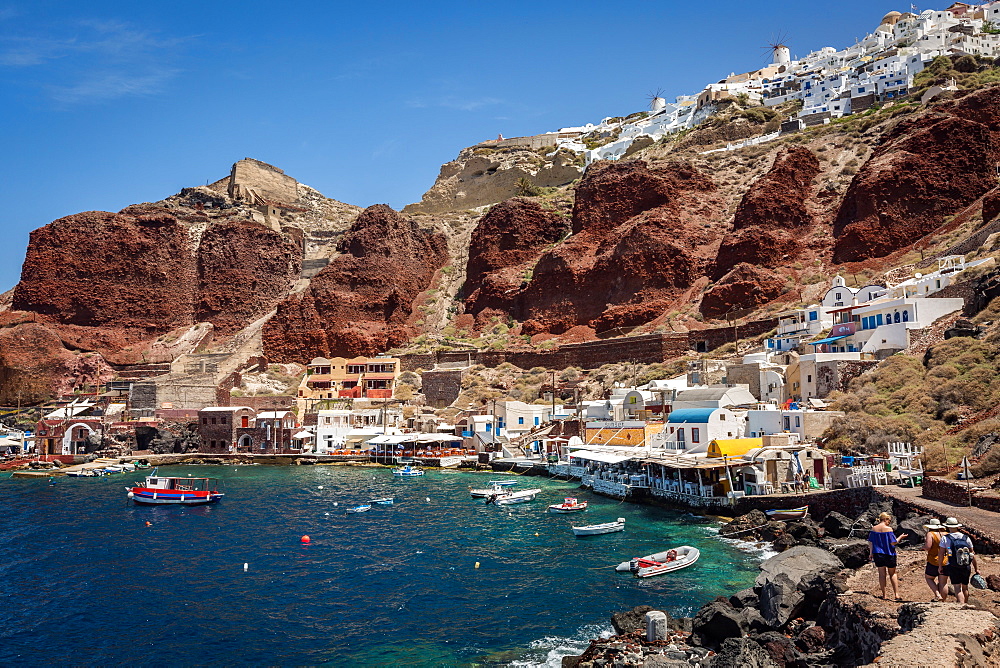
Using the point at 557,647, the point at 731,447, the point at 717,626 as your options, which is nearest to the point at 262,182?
the point at 731,447

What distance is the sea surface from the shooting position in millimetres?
20609

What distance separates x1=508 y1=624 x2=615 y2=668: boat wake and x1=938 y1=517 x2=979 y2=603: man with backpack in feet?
29.2

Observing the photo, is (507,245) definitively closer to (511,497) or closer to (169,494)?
(511,497)

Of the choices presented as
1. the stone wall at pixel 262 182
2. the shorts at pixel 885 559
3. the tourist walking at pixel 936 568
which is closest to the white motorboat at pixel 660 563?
the shorts at pixel 885 559

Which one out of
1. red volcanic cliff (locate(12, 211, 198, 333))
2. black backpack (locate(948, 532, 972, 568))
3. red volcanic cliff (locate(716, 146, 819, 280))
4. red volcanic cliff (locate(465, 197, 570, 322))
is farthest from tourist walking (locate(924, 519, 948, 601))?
red volcanic cliff (locate(12, 211, 198, 333))

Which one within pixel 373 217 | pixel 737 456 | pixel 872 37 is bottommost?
pixel 737 456

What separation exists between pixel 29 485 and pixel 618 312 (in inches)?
2034

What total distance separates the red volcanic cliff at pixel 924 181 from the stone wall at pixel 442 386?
3631 cm

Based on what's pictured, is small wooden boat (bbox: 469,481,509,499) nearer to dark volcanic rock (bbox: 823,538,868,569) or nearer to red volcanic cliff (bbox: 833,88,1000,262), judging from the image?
dark volcanic rock (bbox: 823,538,868,569)

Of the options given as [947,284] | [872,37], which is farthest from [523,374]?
[872,37]

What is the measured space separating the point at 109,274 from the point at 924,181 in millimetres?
93236

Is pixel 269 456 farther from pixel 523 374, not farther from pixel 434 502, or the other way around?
pixel 434 502

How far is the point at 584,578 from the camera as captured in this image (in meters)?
25.7

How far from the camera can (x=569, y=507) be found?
3766 centimetres
